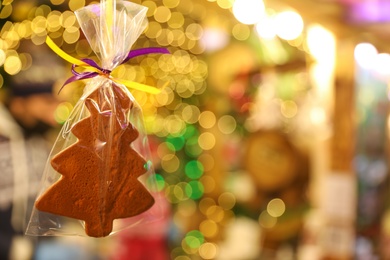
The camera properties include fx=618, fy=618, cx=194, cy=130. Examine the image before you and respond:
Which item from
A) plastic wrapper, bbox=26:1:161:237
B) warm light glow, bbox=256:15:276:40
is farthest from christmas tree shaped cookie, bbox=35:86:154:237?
warm light glow, bbox=256:15:276:40

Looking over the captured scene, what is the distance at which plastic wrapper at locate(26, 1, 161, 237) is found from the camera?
2.38ft

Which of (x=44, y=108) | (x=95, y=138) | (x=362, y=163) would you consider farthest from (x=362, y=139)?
(x=95, y=138)

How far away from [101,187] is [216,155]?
7.18ft

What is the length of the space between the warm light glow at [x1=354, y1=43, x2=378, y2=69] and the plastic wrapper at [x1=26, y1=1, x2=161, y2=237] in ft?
6.09

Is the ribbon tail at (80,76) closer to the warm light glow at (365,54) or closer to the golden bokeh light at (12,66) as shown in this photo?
the golden bokeh light at (12,66)

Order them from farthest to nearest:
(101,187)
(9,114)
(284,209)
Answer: (284,209) < (9,114) < (101,187)

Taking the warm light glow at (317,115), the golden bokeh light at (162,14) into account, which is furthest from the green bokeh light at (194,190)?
the golden bokeh light at (162,14)

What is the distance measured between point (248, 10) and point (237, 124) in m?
0.53

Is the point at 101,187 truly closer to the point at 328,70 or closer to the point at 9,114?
the point at 9,114

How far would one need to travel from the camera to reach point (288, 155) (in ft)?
8.59

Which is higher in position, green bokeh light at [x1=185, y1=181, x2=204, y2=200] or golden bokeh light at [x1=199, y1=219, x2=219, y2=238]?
green bokeh light at [x1=185, y1=181, x2=204, y2=200]

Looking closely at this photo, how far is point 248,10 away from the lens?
8.36ft

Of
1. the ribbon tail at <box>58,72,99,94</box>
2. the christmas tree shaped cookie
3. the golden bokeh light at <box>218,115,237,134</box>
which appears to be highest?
the ribbon tail at <box>58,72,99,94</box>

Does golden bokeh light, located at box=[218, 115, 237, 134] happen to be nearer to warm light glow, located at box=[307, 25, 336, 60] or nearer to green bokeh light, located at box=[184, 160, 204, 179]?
green bokeh light, located at box=[184, 160, 204, 179]
